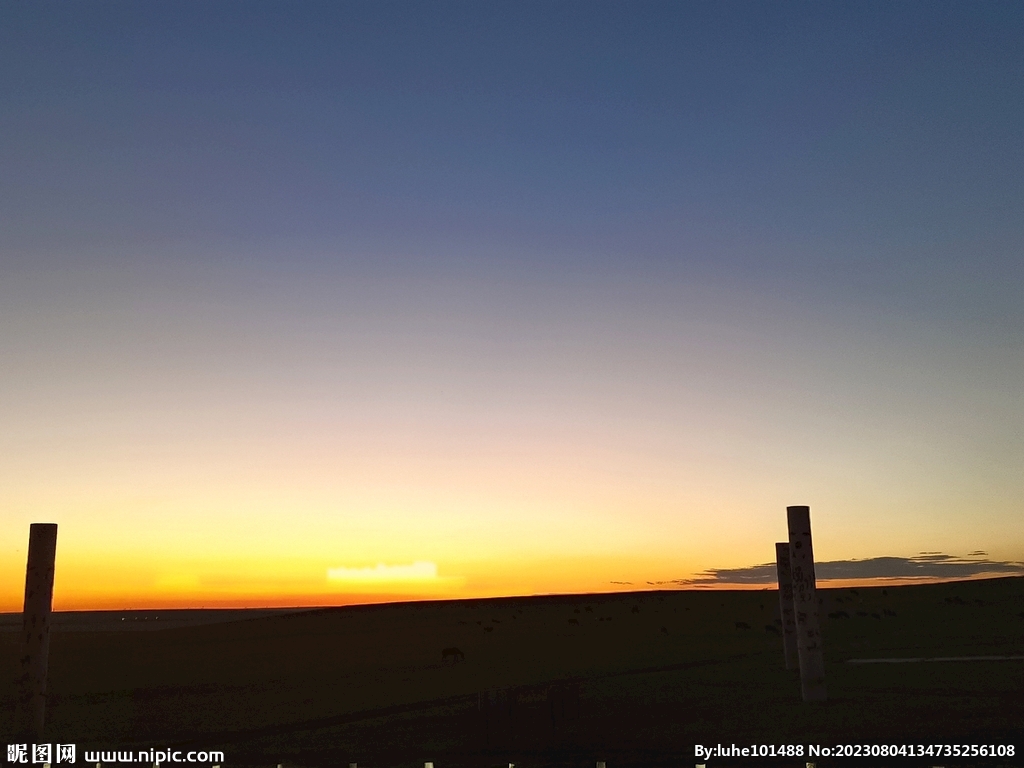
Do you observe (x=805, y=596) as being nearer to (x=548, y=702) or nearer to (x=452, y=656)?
(x=548, y=702)

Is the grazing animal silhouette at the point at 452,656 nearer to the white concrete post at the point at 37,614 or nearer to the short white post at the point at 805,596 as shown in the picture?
the short white post at the point at 805,596

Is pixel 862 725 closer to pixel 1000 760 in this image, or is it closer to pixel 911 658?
pixel 1000 760

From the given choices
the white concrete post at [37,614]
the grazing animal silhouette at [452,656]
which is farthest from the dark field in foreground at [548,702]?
the white concrete post at [37,614]

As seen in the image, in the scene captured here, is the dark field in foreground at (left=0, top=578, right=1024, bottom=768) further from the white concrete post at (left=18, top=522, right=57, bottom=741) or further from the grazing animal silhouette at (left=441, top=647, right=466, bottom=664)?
the white concrete post at (left=18, top=522, right=57, bottom=741)

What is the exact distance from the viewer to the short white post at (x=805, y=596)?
20.3m

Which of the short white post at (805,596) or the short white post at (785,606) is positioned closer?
the short white post at (805,596)

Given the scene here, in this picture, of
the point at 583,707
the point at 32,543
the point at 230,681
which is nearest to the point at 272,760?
the point at 32,543

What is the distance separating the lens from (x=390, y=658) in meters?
44.7

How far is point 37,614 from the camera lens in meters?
16.8

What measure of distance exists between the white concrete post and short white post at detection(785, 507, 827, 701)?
15.5 metres

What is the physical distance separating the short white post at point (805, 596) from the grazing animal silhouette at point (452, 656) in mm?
22187

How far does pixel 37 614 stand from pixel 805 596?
15995mm

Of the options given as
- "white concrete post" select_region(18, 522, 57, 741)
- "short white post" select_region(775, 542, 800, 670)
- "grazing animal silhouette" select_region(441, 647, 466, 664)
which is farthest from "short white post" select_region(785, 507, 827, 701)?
"grazing animal silhouette" select_region(441, 647, 466, 664)

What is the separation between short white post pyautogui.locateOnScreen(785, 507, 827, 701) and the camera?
2031 centimetres
